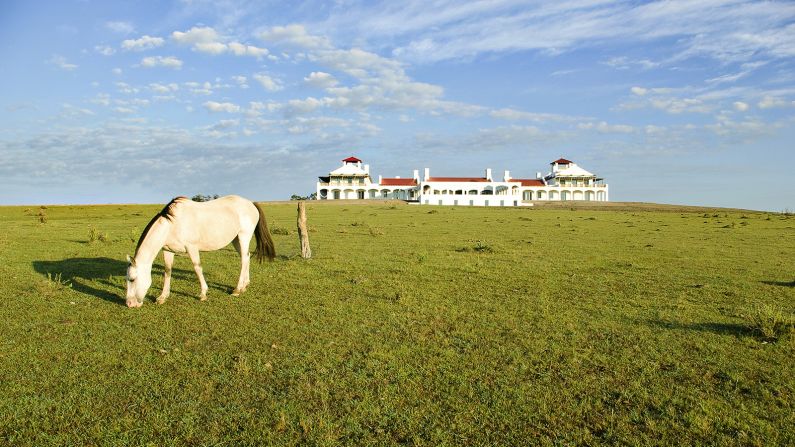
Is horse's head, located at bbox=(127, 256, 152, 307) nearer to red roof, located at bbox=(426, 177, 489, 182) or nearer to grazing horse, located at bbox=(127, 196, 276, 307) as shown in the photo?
grazing horse, located at bbox=(127, 196, 276, 307)

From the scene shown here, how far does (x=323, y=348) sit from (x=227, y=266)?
871 cm

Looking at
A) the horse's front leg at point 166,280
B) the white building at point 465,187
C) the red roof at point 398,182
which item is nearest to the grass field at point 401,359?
the horse's front leg at point 166,280

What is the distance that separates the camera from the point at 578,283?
12.8 meters

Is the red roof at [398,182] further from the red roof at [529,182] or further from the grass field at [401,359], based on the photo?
the grass field at [401,359]

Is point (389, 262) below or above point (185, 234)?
below

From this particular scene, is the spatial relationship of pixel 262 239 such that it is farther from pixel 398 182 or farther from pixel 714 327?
pixel 398 182

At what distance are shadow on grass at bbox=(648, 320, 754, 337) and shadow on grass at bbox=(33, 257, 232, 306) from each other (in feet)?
30.1

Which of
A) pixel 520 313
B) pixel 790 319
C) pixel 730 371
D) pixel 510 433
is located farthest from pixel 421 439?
pixel 790 319

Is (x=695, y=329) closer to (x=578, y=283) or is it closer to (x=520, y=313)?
(x=520, y=313)

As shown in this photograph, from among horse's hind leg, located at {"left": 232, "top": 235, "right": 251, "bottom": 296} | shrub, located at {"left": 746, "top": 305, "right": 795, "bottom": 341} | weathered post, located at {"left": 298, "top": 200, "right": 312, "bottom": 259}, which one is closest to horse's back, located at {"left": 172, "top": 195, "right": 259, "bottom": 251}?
horse's hind leg, located at {"left": 232, "top": 235, "right": 251, "bottom": 296}

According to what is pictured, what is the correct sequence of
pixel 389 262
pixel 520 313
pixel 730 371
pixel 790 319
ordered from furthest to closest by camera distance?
pixel 389 262, pixel 520 313, pixel 790 319, pixel 730 371

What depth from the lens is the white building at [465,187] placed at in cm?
9338

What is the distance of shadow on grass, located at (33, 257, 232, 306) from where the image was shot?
11250 mm

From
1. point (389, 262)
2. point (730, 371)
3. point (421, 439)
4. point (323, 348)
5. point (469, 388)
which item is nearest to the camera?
point (421, 439)
